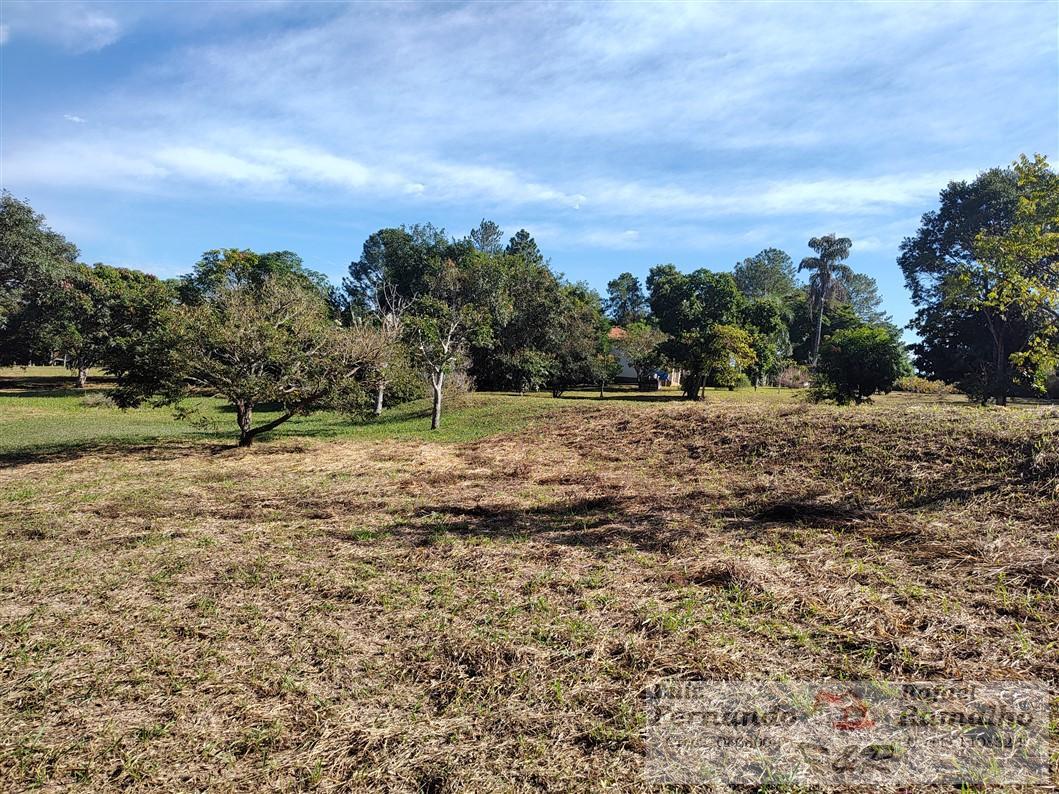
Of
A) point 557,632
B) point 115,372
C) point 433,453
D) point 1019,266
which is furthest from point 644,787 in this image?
point 115,372

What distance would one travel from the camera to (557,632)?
3.95 m

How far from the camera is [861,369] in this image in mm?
23047

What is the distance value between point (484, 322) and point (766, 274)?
229 ft

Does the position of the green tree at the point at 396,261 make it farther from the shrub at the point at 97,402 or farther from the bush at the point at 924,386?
the bush at the point at 924,386

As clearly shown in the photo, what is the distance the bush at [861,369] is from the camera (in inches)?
881

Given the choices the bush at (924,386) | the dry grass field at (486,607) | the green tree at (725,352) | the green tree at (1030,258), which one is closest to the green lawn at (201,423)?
the green tree at (725,352)

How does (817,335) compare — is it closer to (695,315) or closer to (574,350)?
(695,315)

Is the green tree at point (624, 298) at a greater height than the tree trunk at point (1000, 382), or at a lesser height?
greater

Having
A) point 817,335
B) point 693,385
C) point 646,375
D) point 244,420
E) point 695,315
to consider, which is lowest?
point 244,420

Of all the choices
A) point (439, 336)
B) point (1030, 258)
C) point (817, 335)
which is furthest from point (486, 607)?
point (817, 335)

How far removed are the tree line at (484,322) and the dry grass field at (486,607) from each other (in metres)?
4.09

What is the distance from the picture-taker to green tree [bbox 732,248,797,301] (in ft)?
264

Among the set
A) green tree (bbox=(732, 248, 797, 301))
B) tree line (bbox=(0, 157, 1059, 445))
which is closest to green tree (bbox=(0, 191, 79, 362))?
tree line (bbox=(0, 157, 1059, 445))

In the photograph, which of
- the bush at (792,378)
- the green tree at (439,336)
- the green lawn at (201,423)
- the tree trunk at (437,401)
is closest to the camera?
the green lawn at (201,423)
